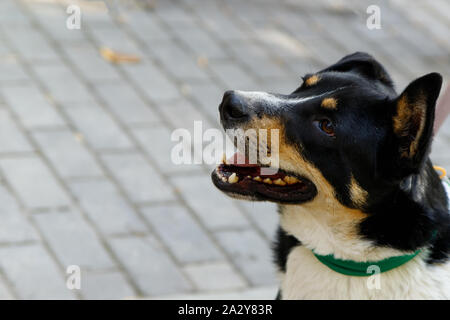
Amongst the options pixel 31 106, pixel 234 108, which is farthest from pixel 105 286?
pixel 31 106

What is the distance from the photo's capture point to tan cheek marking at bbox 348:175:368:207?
2938 mm

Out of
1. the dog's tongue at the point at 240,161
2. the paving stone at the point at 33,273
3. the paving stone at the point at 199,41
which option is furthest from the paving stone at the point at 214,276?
the paving stone at the point at 199,41

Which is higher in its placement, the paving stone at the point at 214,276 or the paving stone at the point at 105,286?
the paving stone at the point at 105,286

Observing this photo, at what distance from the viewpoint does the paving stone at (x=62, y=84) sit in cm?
548

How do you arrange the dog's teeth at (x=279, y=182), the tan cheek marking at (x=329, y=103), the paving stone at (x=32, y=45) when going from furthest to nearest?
the paving stone at (x=32, y=45) → the dog's teeth at (x=279, y=182) → the tan cheek marking at (x=329, y=103)

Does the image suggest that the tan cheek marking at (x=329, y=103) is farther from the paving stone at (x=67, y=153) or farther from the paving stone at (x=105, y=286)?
the paving stone at (x=67, y=153)

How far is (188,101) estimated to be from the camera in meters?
5.79

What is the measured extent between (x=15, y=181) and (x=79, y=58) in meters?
1.64

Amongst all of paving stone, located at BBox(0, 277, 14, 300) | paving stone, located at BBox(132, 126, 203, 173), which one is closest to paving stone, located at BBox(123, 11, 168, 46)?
paving stone, located at BBox(132, 126, 203, 173)

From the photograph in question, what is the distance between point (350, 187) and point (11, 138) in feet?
9.21

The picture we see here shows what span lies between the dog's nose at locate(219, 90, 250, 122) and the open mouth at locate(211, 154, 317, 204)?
0.75 ft

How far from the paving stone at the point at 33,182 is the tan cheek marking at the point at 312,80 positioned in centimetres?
197

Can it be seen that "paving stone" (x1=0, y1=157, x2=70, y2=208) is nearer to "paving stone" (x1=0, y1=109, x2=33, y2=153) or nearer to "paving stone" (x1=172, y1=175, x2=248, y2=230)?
"paving stone" (x1=0, y1=109, x2=33, y2=153)
